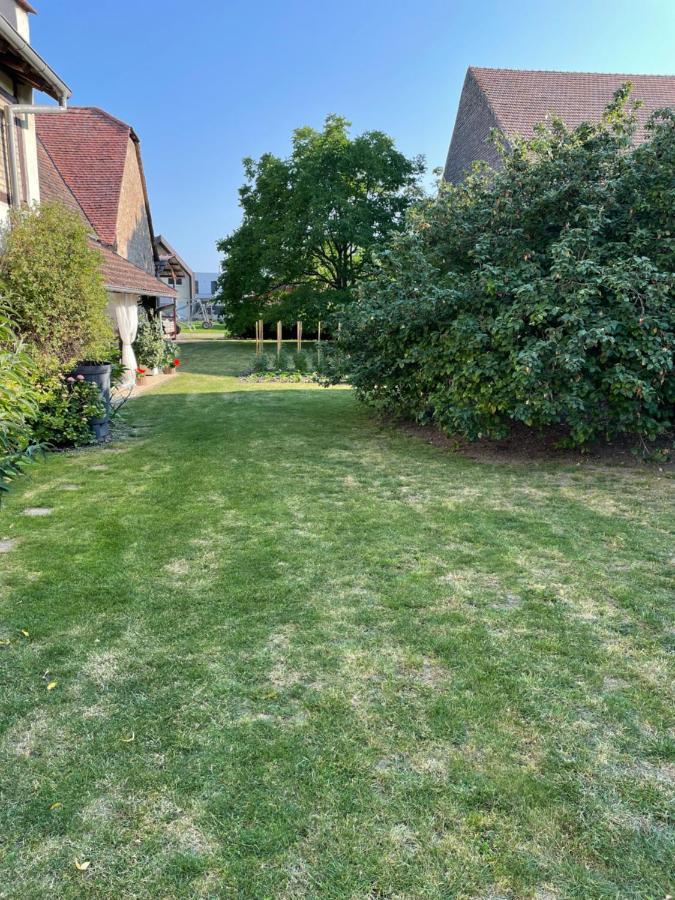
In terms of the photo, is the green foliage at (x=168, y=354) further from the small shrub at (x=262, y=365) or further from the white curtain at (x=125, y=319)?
the white curtain at (x=125, y=319)

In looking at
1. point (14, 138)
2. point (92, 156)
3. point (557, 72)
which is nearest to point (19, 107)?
point (14, 138)

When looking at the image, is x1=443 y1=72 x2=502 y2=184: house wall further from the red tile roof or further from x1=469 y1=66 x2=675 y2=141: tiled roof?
the red tile roof

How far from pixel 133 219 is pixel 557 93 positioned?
40.5 ft

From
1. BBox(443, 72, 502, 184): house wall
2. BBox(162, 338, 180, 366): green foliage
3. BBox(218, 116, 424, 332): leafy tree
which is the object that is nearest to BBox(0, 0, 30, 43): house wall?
BBox(162, 338, 180, 366): green foliage

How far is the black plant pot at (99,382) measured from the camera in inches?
277

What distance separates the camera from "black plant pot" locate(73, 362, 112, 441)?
7.05m

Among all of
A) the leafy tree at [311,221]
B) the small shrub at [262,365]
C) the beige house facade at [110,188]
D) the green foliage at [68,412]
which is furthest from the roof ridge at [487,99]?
the green foliage at [68,412]

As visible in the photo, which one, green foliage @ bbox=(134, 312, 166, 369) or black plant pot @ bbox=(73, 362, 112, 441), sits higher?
green foliage @ bbox=(134, 312, 166, 369)

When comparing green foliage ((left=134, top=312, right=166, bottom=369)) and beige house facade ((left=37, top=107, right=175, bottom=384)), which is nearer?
beige house facade ((left=37, top=107, right=175, bottom=384))

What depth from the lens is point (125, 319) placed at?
11.3 m

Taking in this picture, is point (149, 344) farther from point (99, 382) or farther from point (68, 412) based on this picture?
point (68, 412)

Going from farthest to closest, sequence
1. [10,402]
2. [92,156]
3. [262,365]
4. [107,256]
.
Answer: [262,365]
[92,156]
[107,256]
[10,402]

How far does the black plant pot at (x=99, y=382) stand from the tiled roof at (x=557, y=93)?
12.8 metres

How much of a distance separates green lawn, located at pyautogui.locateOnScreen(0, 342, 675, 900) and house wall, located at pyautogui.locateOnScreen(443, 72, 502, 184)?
1360 centimetres
